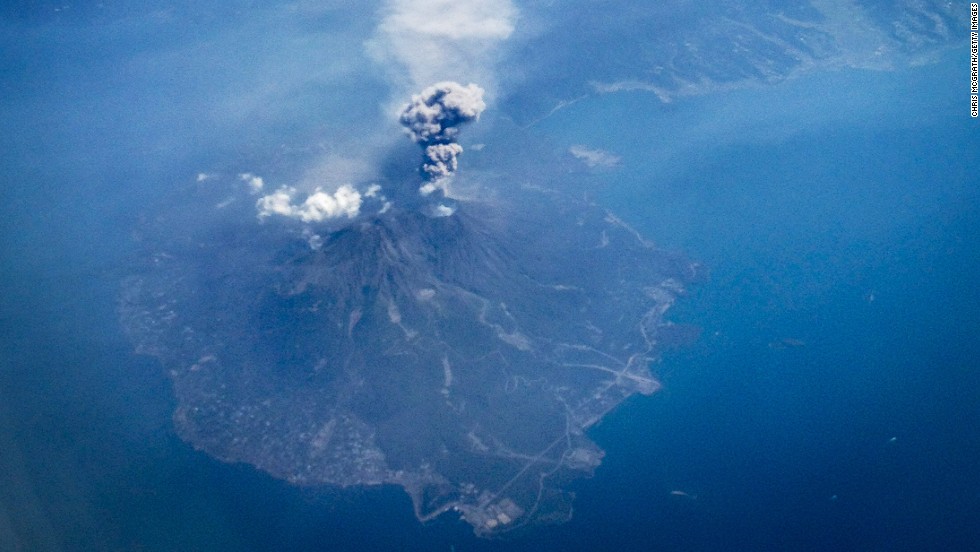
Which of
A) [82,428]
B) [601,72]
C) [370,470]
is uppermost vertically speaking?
[601,72]

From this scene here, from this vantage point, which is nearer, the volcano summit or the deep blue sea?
the deep blue sea

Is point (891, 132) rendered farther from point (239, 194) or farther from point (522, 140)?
point (239, 194)

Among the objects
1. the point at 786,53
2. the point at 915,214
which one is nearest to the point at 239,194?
the point at 915,214

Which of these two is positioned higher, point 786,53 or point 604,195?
point 786,53

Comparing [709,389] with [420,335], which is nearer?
[709,389]

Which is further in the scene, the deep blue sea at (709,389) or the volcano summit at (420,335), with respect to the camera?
the volcano summit at (420,335)

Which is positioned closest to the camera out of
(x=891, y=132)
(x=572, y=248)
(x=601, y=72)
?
(x=572, y=248)

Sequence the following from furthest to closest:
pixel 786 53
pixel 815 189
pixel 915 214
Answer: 1. pixel 786 53
2. pixel 815 189
3. pixel 915 214

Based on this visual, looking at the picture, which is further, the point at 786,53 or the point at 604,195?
the point at 786,53
